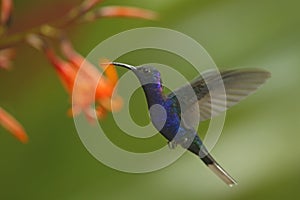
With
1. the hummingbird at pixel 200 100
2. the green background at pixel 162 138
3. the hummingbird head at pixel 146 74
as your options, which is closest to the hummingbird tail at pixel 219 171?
the hummingbird at pixel 200 100

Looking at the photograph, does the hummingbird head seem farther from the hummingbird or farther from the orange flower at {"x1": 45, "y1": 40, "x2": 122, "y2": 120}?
the orange flower at {"x1": 45, "y1": 40, "x2": 122, "y2": 120}

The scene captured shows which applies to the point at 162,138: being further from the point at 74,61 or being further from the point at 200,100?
the point at 200,100

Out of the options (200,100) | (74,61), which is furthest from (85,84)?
(200,100)

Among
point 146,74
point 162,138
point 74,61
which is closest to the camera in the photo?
point 146,74

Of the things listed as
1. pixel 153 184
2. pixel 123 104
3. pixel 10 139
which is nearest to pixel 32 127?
pixel 10 139

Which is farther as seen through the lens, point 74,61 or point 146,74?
point 74,61

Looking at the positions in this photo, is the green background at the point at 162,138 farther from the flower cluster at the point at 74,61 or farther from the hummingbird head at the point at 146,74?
the hummingbird head at the point at 146,74
